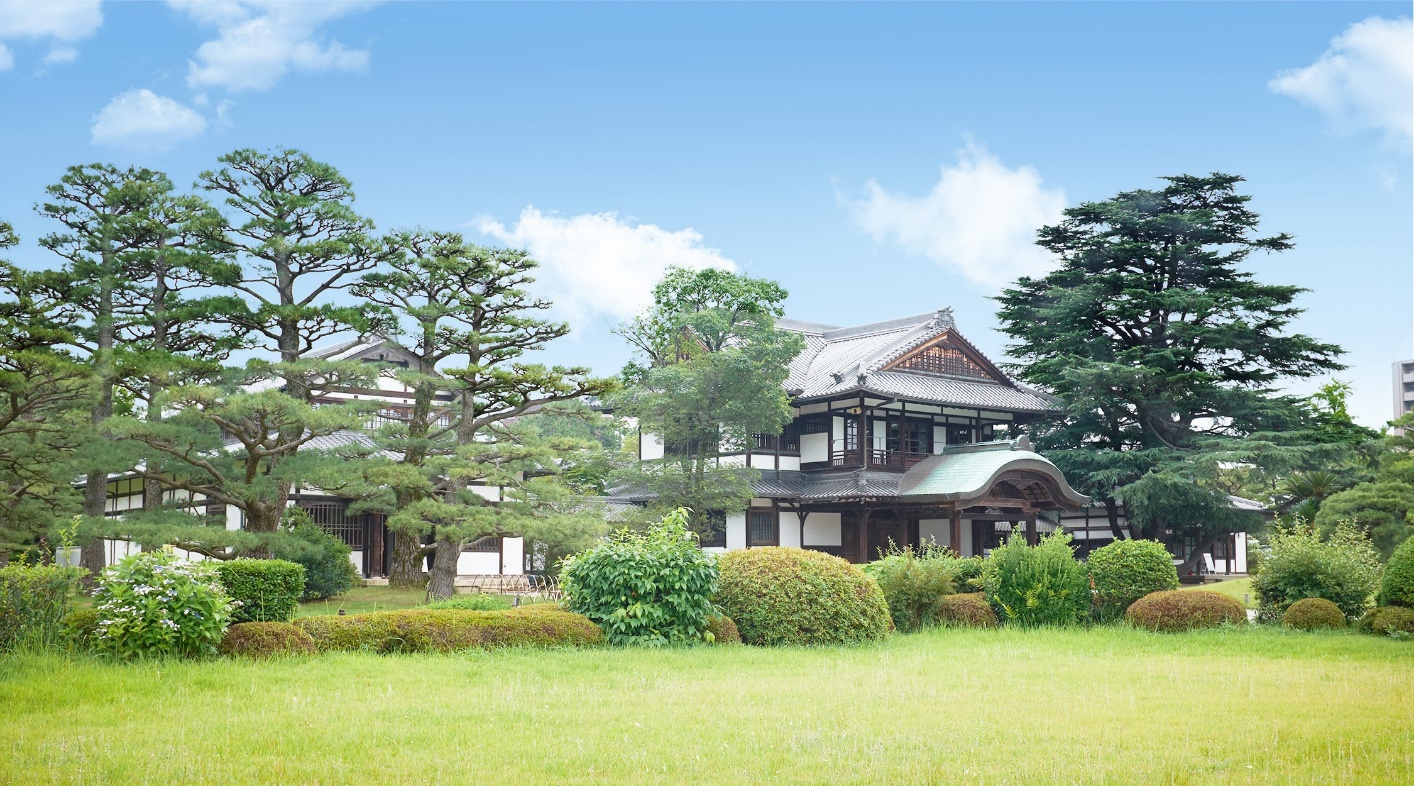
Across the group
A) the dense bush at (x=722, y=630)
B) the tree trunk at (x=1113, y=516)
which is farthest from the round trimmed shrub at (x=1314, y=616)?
the tree trunk at (x=1113, y=516)

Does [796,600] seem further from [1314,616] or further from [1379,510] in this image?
[1379,510]

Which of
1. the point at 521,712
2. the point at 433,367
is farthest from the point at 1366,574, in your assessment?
the point at 433,367

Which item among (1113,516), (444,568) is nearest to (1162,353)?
(1113,516)

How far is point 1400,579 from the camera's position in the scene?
16344 millimetres

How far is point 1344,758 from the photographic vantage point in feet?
25.2

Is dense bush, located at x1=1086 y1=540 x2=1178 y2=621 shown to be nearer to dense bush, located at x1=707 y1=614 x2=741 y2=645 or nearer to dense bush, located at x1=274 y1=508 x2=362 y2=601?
dense bush, located at x1=707 y1=614 x2=741 y2=645

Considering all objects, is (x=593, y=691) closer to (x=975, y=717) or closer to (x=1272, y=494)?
(x=975, y=717)

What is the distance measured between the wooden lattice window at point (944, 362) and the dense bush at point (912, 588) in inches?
577

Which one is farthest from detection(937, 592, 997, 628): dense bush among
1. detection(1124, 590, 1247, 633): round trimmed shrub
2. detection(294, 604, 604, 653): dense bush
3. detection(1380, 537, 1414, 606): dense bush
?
detection(294, 604, 604, 653): dense bush

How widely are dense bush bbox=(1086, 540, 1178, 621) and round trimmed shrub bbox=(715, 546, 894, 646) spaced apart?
5062 millimetres

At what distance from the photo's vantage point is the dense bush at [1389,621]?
1575cm

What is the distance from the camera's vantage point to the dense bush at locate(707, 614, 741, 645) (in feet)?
47.6

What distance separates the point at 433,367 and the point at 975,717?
1974 cm

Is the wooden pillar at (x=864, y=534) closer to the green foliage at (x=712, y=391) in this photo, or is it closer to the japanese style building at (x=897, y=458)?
the japanese style building at (x=897, y=458)
